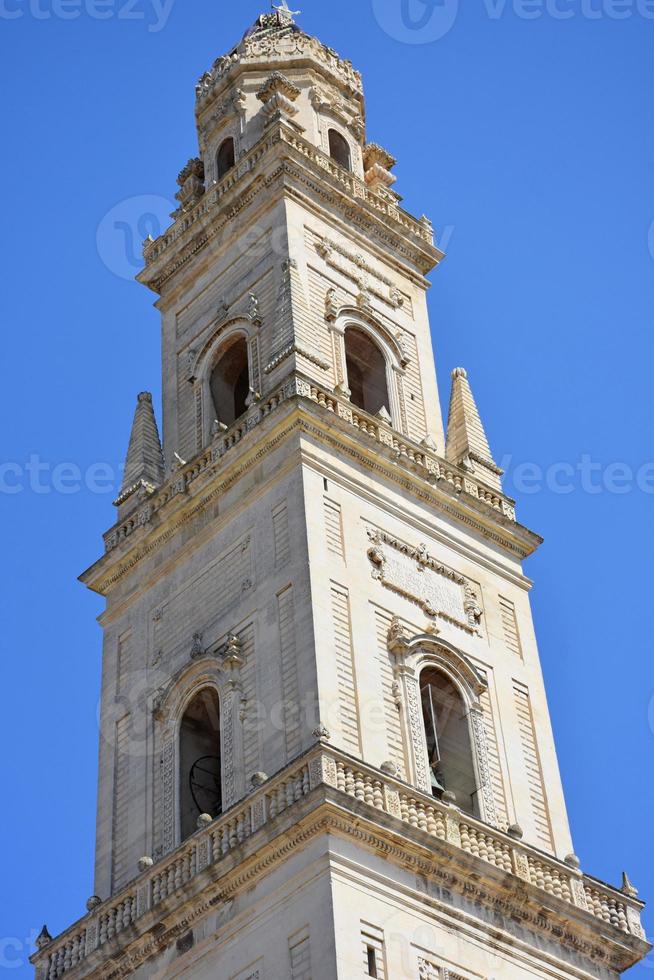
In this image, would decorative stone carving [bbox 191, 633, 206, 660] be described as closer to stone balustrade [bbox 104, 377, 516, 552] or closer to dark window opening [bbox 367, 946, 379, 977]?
stone balustrade [bbox 104, 377, 516, 552]

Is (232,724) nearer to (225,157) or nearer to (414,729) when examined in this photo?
(414,729)

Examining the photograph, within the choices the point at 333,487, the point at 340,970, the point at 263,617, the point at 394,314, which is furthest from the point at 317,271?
the point at 340,970

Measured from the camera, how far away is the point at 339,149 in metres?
56.7

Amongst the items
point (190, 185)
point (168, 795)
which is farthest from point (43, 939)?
point (190, 185)

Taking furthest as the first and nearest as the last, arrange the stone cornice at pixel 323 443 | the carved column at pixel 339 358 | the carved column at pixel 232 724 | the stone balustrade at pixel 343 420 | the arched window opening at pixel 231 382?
1. the arched window opening at pixel 231 382
2. the carved column at pixel 339 358
3. the stone balustrade at pixel 343 420
4. the stone cornice at pixel 323 443
5. the carved column at pixel 232 724

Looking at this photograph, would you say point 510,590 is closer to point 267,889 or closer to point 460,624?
point 460,624

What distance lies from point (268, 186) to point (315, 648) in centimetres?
1554

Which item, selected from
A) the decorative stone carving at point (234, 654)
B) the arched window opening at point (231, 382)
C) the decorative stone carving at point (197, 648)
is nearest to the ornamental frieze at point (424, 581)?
the decorative stone carving at point (234, 654)

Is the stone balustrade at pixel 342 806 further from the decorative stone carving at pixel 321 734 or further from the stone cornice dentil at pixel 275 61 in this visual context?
the stone cornice dentil at pixel 275 61

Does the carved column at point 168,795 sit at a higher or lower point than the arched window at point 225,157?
lower

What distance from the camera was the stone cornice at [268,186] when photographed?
52.0 metres

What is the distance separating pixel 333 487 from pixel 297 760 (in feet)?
25.1

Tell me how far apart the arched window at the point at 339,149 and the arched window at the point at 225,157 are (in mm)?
2568

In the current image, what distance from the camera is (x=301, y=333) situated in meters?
47.4
